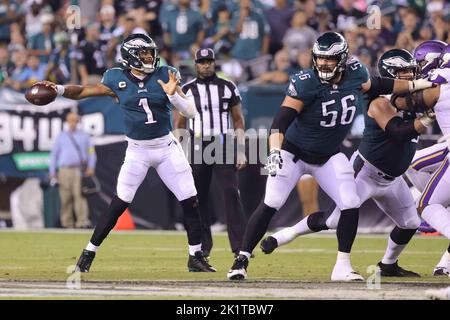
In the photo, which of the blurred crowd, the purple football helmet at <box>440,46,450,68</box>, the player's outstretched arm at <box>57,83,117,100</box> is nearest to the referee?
the player's outstretched arm at <box>57,83,117,100</box>

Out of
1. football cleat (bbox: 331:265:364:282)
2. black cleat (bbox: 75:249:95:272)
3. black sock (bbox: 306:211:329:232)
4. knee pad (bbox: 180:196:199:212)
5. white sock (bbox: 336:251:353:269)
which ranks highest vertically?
knee pad (bbox: 180:196:199:212)

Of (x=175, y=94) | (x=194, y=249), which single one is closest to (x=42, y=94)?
(x=175, y=94)

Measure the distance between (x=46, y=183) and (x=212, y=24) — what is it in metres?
3.52

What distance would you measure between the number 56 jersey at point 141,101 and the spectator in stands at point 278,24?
24.2 feet

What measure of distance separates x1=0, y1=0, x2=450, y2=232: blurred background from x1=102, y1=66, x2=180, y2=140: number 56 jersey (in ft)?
15.7

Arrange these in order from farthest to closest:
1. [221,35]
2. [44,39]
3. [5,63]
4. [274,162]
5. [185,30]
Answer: [44,39] < [5,63] < [185,30] < [221,35] < [274,162]

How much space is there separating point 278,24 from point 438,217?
334 inches

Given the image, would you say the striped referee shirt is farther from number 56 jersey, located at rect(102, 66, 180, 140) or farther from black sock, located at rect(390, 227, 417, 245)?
black sock, located at rect(390, 227, 417, 245)

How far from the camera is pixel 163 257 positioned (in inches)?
412

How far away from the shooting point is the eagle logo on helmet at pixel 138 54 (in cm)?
871

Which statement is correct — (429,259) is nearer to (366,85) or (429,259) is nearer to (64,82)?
(366,85)

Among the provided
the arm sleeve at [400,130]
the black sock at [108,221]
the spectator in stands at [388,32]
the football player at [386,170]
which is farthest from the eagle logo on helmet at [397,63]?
the spectator in stands at [388,32]

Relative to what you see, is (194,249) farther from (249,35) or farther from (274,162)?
(249,35)

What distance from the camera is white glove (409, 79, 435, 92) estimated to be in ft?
26.5
